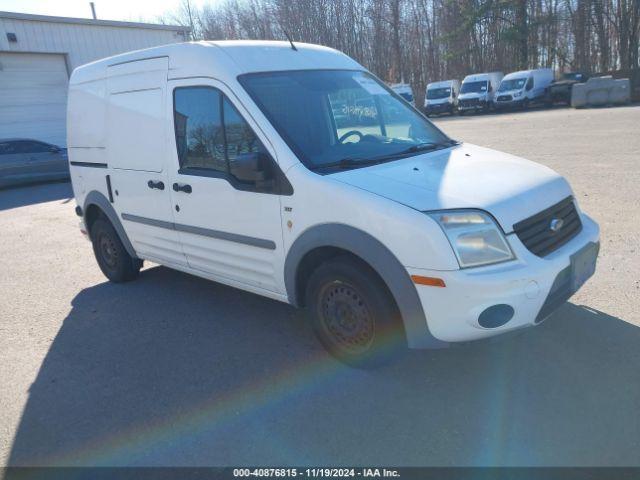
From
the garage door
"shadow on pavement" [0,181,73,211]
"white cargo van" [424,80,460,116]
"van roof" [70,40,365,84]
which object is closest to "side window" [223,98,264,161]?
"van roof" [70,40,365,84]

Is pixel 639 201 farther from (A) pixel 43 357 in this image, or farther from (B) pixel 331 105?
(A) pixel 43 357

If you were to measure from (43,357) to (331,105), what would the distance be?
3.03 m

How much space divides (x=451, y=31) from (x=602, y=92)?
17.5m

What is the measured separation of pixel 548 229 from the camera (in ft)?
10.3

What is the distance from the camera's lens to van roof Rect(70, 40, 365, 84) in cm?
378

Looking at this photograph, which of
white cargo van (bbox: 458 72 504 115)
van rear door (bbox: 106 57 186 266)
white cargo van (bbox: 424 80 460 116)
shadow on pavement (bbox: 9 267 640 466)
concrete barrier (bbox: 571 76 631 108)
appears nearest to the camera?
shadow on pavement (bbox: 9 267 640 466)

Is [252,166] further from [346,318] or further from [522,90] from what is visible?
[522,90]

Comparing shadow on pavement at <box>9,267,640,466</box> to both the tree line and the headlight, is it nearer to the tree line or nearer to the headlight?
the headlight

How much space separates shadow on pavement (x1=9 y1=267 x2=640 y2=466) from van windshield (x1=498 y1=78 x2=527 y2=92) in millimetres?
26992

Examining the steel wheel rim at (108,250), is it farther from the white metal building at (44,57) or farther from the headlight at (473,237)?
the white metal building at (44,57)

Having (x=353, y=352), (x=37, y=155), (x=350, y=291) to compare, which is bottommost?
(x=353, y=352)

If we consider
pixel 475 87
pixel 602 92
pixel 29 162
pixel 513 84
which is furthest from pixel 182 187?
pixel 475 87

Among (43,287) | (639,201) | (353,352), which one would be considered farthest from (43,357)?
(639,201)

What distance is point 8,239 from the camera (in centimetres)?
852
